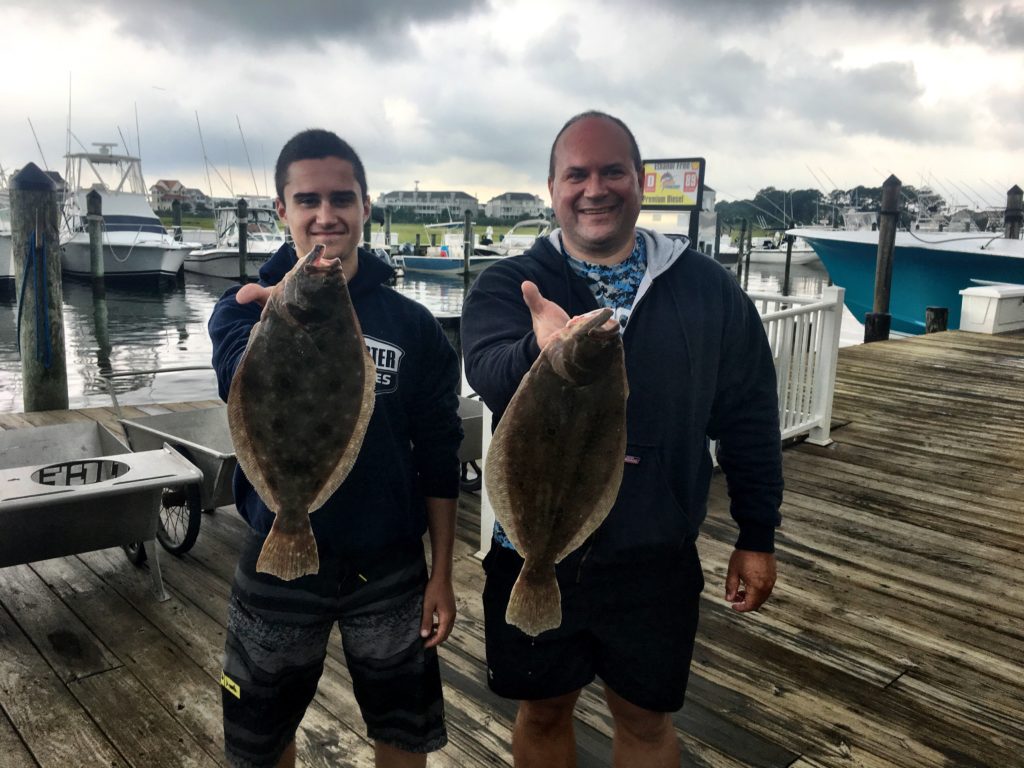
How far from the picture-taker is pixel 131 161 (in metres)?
35.0

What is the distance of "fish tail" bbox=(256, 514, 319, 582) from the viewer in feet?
5.14

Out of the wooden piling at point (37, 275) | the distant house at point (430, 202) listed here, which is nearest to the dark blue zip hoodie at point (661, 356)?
the wooden piling at point (37, 275)

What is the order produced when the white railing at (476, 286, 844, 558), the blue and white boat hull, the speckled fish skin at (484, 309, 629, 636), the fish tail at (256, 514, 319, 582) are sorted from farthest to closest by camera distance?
the blue and white boat hull, the white railing at (476, 286, 844, 558), the fish tail at (256, 514, 319, 582), the speckled fish skin at (484, 309, 629, 636)

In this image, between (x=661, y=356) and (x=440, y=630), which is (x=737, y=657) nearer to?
(x=440, y=630)

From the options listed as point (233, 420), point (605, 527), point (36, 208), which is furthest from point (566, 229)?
point (36, 208)

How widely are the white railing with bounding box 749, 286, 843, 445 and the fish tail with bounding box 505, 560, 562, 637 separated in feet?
15.7

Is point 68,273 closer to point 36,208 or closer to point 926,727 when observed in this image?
point 36,208

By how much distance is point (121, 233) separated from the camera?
1298 inches

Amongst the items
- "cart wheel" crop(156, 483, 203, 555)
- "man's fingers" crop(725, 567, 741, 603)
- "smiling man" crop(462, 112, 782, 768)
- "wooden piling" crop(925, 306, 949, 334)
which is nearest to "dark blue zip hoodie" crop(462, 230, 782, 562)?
"smiling man" crop(462, 112, 782, 768)

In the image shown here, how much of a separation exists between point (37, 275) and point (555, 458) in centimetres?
746

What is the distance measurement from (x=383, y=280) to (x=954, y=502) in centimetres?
548

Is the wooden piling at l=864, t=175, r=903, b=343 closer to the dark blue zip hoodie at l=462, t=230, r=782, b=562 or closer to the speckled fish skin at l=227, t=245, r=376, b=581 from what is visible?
the dark blue zip hoodie at l=462, t=230, r=782, b=562

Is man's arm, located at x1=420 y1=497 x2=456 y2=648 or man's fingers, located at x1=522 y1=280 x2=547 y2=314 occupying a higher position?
man's fingers, located at x1=522 y1=280 x2=547 y2=314

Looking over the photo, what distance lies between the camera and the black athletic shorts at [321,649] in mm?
2020
